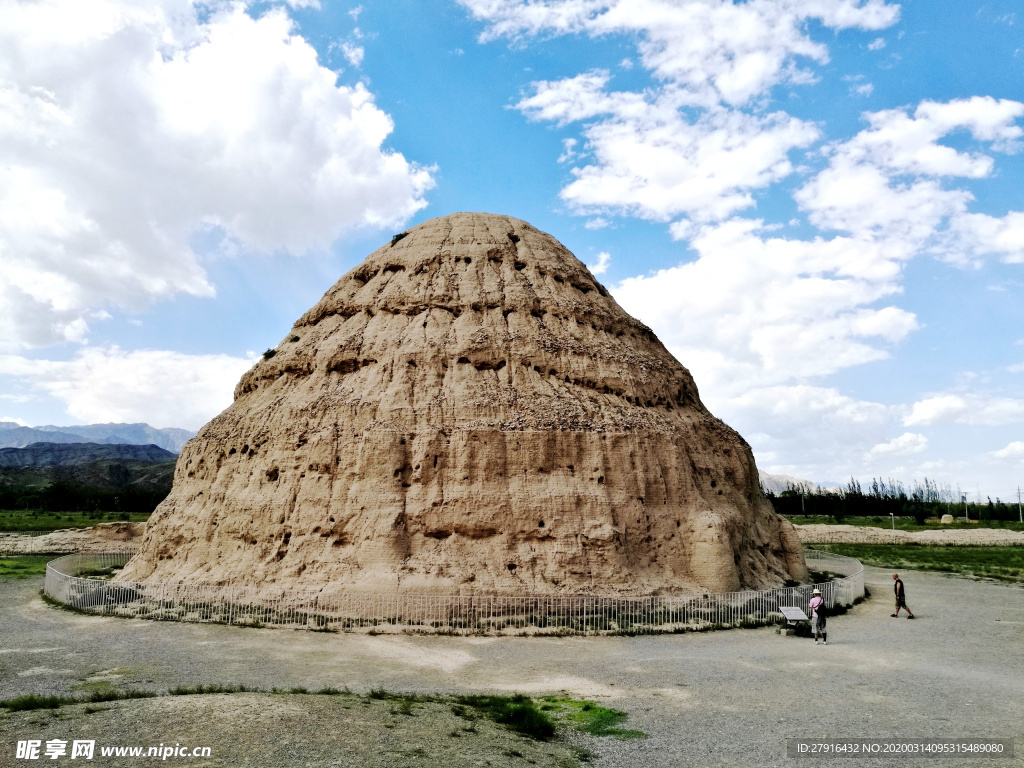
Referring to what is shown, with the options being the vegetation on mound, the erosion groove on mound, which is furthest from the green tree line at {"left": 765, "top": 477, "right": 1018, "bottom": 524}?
the erosion groove on mound

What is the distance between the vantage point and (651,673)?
634 inches

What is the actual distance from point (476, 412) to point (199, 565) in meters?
12.0

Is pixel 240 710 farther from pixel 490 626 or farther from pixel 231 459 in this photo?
pixel 231 459

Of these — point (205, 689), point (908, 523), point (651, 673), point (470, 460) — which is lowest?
point (651, 673)

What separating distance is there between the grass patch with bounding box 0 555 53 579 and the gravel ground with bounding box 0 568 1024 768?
43.5 ft

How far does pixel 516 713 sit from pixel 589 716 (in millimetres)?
1393

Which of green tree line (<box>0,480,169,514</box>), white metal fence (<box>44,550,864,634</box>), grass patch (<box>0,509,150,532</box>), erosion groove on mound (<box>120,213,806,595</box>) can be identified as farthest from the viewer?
green tree line (<box>0,480,169,514</box>)

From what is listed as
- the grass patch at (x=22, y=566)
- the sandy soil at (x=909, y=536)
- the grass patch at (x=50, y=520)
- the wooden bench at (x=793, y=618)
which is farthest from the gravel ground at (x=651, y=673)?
the grass patch at (x=50, y=520)

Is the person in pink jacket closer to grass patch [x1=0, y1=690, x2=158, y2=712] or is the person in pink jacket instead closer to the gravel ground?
the gravel ground

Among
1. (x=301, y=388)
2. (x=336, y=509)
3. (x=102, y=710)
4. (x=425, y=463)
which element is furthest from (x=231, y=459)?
(x=102, y=710)

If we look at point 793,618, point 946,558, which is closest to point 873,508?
point 946,558

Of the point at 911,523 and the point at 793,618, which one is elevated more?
the point at 911,523

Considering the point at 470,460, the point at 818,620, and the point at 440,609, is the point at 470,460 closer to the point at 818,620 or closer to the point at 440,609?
the point at 440,609

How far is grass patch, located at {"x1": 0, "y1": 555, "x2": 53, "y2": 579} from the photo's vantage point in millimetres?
35000
